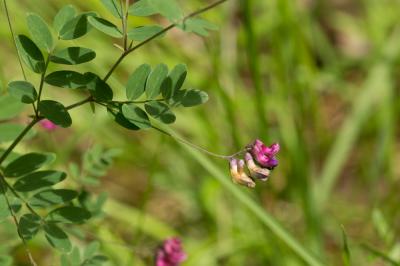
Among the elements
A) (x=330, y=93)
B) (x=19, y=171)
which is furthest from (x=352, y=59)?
(x=19, y=171)

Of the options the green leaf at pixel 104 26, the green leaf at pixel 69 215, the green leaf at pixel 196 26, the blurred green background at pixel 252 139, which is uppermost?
the green leaf at pixel 196 26

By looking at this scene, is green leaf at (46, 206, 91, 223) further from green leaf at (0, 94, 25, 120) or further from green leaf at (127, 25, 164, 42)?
green leaf at (127, 25, 164, 42)

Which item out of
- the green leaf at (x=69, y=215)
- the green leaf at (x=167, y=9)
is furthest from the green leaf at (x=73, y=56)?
the green leaf at (x=69, y=215)

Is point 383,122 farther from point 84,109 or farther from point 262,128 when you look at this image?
point 84,109

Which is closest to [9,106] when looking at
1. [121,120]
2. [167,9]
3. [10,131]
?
[10,131]

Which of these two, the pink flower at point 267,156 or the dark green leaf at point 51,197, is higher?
the pink flower at point 267,156

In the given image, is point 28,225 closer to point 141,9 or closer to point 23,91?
point 23,91

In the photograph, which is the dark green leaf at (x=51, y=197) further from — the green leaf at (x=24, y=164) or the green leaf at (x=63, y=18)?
the green leaf at (x=63, y=18)
